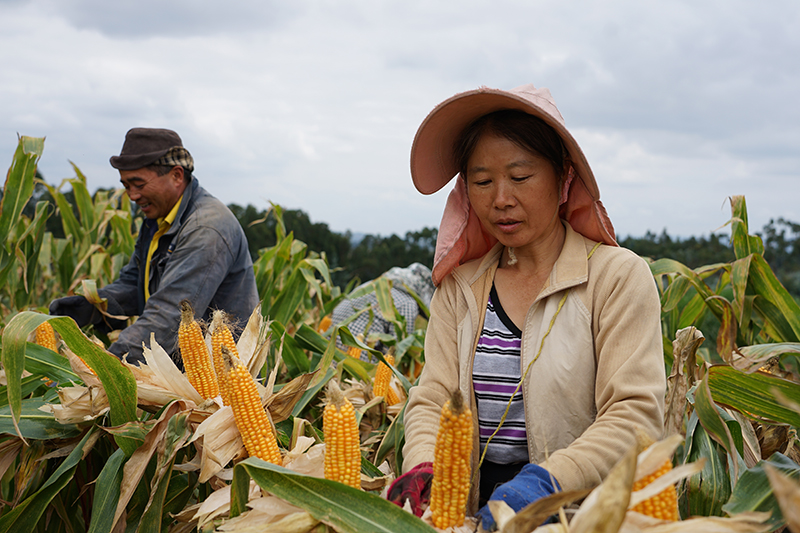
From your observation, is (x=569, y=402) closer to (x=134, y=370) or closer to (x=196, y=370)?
(x=196, y=370)

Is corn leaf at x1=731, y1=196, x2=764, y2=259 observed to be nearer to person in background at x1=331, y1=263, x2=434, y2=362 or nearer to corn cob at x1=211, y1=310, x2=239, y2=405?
corn cob at x1=211, y1=310, x2=239, y2=405

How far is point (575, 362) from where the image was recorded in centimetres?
157

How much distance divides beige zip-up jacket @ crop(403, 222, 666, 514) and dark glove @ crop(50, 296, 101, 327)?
2.75 m

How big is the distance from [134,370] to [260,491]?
0.81 metres

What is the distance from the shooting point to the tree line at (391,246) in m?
9.25

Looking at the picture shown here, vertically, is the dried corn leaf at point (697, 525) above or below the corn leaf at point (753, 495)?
above

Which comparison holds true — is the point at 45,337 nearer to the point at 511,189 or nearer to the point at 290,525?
the point at 290,525

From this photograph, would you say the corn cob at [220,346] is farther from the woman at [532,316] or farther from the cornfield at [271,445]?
the woman at [532,316]

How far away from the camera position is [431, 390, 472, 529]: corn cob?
3.77ft

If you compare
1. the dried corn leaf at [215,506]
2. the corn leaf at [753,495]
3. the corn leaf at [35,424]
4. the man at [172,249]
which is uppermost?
the man at [172,249]

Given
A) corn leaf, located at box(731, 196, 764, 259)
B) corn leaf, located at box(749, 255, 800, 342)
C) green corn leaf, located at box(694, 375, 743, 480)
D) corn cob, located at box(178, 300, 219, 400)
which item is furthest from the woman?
corn leaf, located at box(731, 196, 764, 259)

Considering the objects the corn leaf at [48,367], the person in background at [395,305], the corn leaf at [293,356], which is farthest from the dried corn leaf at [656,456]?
the person in background at [395,305]

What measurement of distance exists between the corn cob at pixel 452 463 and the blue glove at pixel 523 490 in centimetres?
6

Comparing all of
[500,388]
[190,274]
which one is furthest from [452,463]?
[190,274]
